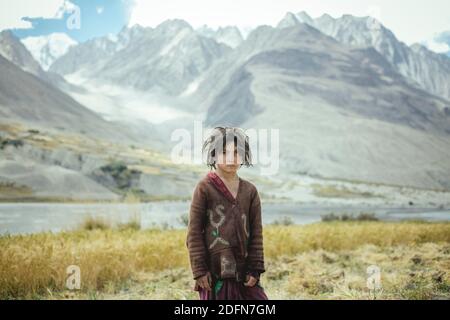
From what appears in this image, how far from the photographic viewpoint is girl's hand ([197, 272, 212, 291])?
7.82 ft

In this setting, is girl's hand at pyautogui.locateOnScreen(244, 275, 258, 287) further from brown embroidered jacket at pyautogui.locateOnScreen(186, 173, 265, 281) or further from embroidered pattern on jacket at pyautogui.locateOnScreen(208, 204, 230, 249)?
embroidered pattern on jacket at pyautogui.locateOnScreen(208, 204, 230, 249)

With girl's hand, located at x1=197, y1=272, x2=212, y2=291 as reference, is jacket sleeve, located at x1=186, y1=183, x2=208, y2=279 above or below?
above

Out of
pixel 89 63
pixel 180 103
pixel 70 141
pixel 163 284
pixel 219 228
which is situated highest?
pixel 89 63

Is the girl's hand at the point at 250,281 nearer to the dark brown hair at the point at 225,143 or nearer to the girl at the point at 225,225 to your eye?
the girl at the point at 225,225

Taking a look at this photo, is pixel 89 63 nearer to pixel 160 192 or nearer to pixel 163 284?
pixel 160 192

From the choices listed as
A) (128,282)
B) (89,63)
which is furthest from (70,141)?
(89,63)

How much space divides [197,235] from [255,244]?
0.28 meters

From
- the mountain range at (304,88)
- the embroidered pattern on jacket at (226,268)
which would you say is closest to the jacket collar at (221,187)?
the embroidered pattern on jacket at (226,268)

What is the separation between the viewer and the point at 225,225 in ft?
8.02

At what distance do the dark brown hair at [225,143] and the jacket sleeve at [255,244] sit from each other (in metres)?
0.21
